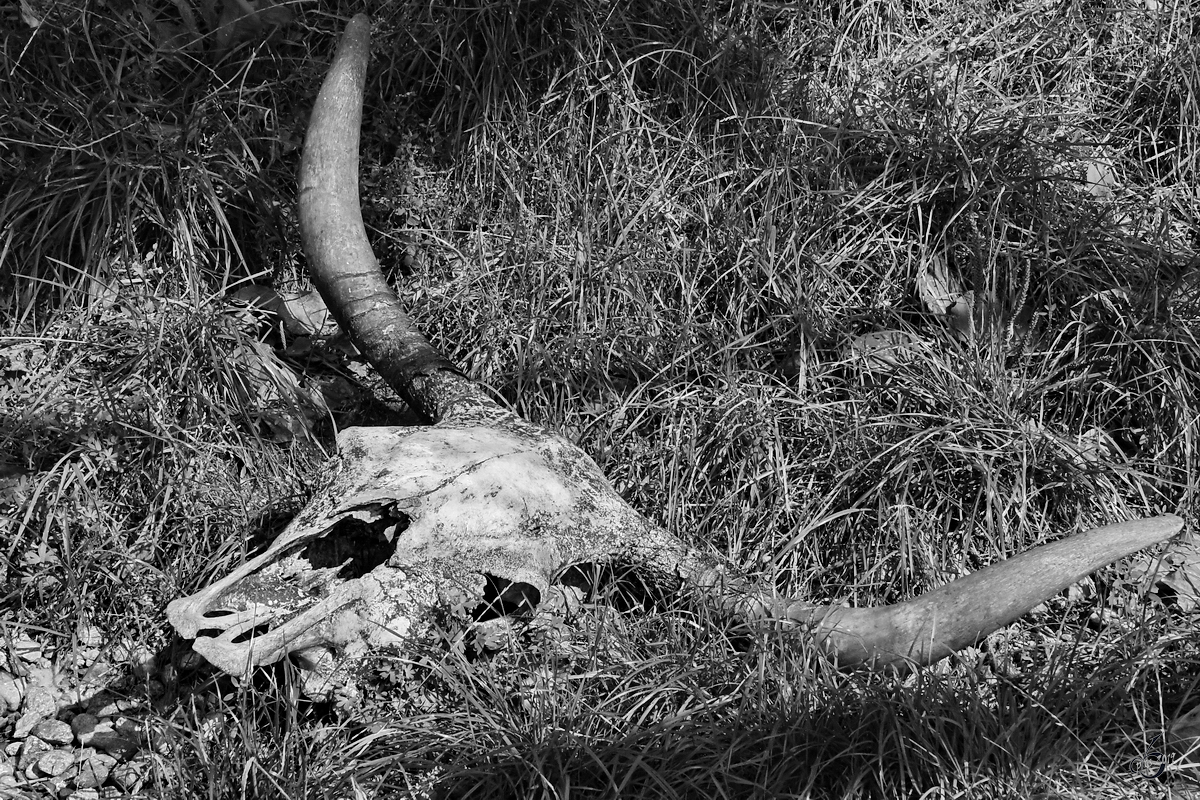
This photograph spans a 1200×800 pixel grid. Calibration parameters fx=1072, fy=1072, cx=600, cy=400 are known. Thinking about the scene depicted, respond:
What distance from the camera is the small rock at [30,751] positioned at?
103 inches

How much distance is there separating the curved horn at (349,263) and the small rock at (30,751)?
1.27m

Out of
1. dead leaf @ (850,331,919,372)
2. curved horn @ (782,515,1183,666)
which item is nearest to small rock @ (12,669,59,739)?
curved horn @ (782,515,1183,666)

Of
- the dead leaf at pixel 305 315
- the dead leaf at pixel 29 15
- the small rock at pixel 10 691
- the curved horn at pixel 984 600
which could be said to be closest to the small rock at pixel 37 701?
the small rock at pixel 10 691

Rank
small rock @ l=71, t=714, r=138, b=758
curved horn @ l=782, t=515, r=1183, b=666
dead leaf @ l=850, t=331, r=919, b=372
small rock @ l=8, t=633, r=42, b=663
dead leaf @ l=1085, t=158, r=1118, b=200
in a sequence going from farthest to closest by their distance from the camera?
dead leaf @ l=1085, t=158, r=1118, b=200
dead leaf @ l=850, t=331, r=919, b=372
small rock @ l=8, t=633, r=42, b=663
small rock @ l=71, t=714, r=138, b=758
curved horn @ l=782, t=515, r=1183, b=666

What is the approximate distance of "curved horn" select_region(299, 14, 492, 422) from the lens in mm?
3070

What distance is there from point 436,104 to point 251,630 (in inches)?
86.4

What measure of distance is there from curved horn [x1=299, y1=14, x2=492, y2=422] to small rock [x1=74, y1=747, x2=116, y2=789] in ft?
3.88

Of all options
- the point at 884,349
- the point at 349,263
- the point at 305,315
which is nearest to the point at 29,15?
the point at 305,315

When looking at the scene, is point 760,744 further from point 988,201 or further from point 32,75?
point 32,75

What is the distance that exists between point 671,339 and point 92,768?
1.99 metres

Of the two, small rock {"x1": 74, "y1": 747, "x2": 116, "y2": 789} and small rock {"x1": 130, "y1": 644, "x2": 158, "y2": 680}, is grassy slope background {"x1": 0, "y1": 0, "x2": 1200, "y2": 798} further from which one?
small rock {"x1": 74, "y1": 747, "x2": 116, "y2": 789}

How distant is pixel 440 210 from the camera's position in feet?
12.4

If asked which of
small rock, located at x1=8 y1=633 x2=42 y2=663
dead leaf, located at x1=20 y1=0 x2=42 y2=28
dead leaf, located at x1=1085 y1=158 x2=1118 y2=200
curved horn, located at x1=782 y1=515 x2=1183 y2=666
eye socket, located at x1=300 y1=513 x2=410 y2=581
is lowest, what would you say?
small rock, located at x1=8 y1=633 x2=42 y2=663

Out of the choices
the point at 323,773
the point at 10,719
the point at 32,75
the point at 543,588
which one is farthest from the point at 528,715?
the point at 32,75
